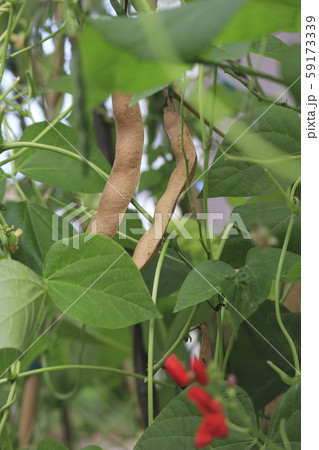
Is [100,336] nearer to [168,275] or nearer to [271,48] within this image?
[168,275]

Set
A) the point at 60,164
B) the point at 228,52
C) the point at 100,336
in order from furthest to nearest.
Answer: the point at 100,336 < the point at 60,164 < the point at 228,52

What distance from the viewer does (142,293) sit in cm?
35

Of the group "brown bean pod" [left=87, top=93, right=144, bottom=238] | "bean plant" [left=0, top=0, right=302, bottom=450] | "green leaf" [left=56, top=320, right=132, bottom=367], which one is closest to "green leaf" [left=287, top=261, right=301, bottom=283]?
"bean plant" [left=0, top=0, right=302, bottom=450]

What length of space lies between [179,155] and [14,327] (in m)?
0.15

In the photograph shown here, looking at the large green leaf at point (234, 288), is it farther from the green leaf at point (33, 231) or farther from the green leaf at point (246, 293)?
the green leaf at point (33, 231)

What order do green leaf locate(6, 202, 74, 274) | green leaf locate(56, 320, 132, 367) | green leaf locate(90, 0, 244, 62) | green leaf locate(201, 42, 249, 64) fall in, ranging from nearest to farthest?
green leaf locate(90, 0, 244, 62)
green leaf locate(201, 42, 249, 64)
green leaf locate(6, 202, 74, 274)
green leaf locate(56, 320, 132, 367)

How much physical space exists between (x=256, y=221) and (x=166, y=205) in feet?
0.22

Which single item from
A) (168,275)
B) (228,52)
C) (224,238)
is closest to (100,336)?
(168,275)

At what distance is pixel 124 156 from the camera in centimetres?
36

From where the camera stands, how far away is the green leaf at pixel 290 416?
288 mm

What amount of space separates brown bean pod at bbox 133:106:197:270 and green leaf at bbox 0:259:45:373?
0.07 meters

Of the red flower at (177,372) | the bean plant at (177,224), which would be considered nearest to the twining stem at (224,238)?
the bean plant at (177,224)

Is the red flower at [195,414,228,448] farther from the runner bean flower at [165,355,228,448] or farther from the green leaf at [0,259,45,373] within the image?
the green leaf at [0,259,45,373]

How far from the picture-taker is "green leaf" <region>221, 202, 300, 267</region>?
40 cm
